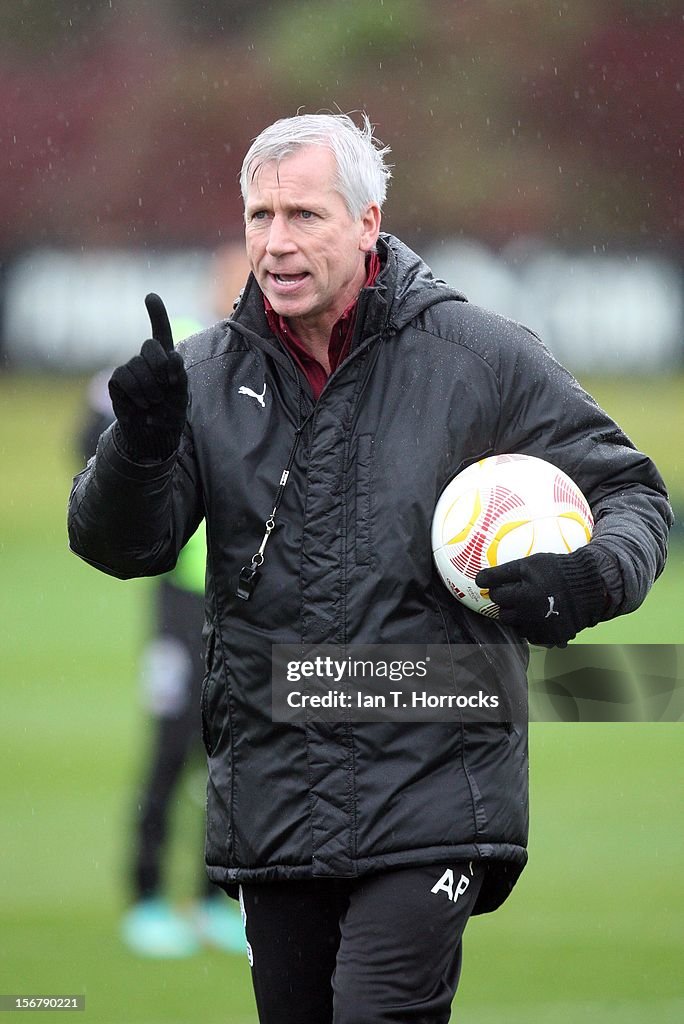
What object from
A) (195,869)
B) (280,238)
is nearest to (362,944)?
(280,238)

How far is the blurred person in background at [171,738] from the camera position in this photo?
4957mm

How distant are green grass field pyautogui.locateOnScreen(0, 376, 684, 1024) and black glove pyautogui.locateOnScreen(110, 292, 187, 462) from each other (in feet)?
6.78

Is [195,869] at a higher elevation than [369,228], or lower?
lower

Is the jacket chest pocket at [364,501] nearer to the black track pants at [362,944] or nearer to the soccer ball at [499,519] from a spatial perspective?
the soccer ball at [499,519]

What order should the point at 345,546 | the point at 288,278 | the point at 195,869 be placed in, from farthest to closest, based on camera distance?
the point at 195,869, the point at 288,278, the point at 345,546

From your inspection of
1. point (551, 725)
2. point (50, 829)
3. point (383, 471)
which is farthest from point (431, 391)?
Result: point (551, 725)

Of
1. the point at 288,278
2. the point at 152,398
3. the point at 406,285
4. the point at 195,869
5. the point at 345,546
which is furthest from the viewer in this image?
the point at 195,869

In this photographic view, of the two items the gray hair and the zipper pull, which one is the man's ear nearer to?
the gray hair

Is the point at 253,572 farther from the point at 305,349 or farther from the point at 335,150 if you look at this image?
the point at 335,150

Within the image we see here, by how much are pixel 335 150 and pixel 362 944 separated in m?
1.42

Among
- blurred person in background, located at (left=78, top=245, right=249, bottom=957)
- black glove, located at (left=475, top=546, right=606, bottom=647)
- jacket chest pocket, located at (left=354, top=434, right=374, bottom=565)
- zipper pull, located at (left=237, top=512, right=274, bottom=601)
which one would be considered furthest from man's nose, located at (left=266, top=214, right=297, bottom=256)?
blurred person in background, located at (left=78, top=245, right=249, bottom=957)

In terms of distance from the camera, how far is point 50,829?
21.4 feet

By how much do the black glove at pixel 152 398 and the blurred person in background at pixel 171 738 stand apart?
6.64 feet

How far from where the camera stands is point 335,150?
3.11 meters
